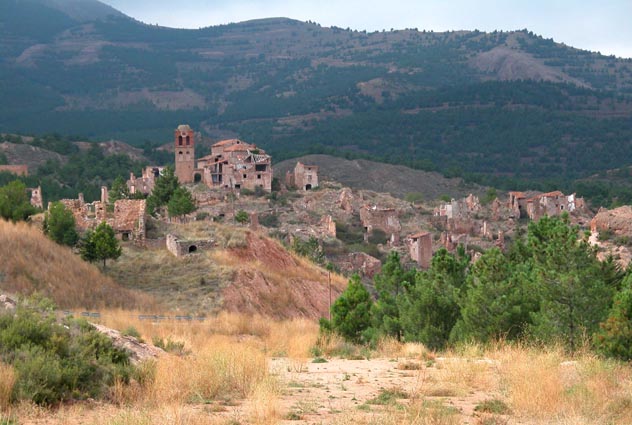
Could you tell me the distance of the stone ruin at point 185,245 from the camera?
104 feet

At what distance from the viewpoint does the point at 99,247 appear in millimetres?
28875

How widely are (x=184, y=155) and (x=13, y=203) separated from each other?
1720 inches

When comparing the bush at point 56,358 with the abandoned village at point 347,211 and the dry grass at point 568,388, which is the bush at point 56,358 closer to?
the dry grass at point 568,388

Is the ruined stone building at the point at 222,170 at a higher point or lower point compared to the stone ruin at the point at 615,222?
higher

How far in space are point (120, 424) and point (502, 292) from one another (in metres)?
10.9

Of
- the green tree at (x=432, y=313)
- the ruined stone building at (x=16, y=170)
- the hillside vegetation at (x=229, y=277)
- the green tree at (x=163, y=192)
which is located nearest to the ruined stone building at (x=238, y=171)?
the green tree at (x=163, y=192)

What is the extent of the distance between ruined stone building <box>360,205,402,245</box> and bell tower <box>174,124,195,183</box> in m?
14.1

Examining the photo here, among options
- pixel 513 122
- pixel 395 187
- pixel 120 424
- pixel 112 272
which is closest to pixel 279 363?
Result: pixel 120 424

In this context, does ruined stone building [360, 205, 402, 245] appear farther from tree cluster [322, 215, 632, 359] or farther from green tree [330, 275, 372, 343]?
tree cluster [322, 215, 632, 359]

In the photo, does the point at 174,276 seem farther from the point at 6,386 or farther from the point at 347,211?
the point at 347,211

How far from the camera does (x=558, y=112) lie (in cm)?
16162

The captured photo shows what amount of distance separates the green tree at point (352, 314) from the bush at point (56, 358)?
36.3ft

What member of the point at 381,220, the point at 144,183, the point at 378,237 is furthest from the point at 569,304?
the point at 144,183

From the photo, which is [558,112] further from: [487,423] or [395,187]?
[487,423]
